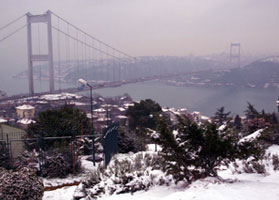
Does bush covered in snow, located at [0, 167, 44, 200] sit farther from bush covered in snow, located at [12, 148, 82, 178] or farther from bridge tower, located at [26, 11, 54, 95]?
bridge tower, located at [26, 11, 54, 95]

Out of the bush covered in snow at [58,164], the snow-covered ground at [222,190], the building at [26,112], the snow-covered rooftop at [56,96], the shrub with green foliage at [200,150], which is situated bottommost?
A: the building at [26,112]

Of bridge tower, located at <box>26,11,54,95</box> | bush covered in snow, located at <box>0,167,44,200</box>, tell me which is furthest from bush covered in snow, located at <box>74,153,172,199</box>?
bridge tower, located at <box>26,11,54,95</box>

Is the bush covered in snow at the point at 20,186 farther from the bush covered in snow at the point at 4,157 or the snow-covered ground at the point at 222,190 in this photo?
the bush covered in snow at the point at 4,157

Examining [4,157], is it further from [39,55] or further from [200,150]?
[39,55]

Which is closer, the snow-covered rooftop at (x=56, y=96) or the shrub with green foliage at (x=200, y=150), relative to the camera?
the shrub with green foliage at (x=200, y=150)

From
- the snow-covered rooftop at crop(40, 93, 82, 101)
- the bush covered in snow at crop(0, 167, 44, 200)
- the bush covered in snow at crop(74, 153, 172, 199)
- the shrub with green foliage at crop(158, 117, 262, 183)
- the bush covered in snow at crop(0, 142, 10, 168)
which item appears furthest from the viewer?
the snow-covered rooftop at crop(40, 93, 82, 101)

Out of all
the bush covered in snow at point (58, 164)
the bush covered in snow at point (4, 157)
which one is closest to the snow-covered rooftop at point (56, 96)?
the bush covered in snow at point (4, 157)
